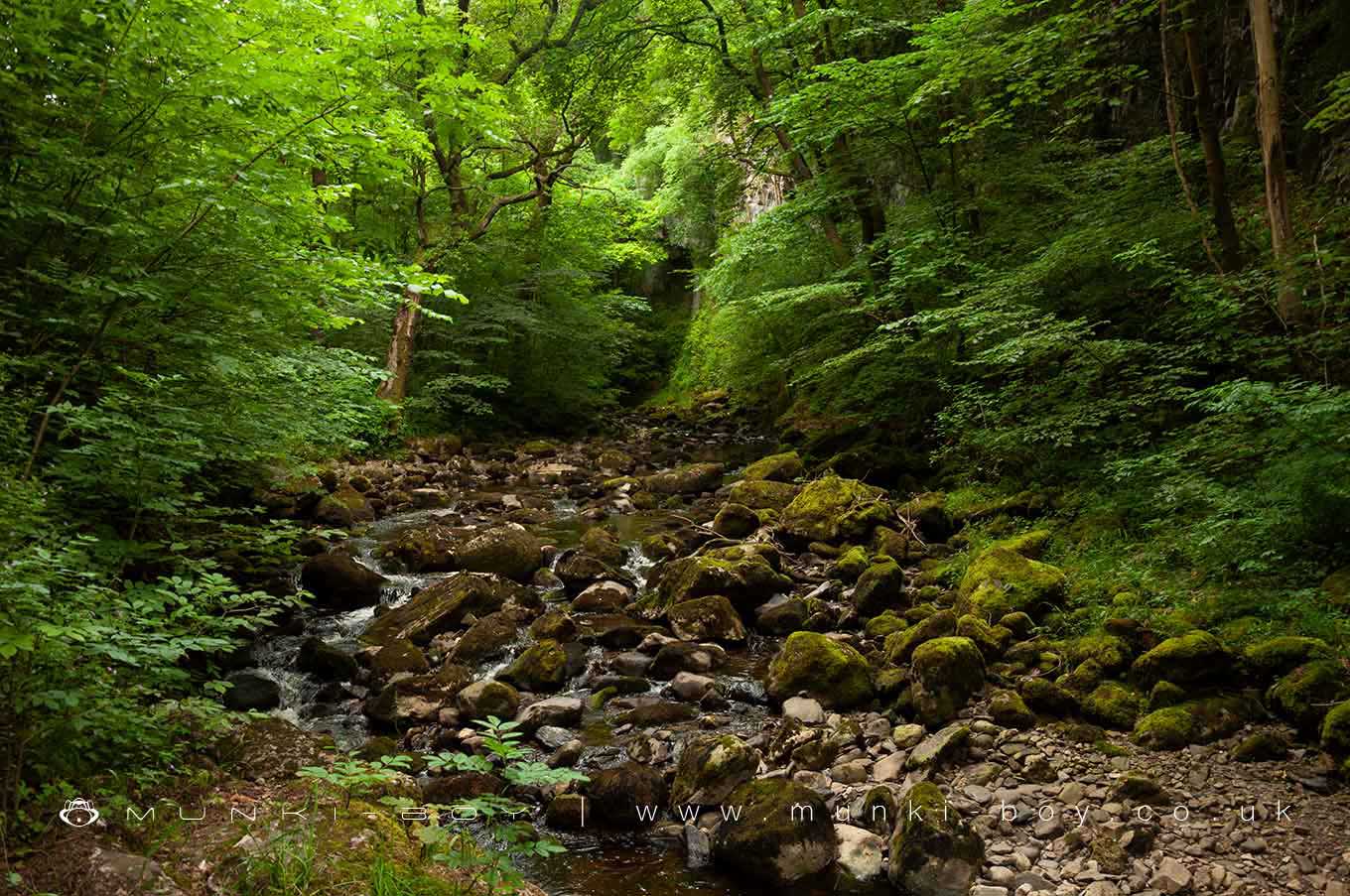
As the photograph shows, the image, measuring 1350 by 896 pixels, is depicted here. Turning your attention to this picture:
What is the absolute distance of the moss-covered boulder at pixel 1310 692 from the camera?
3871mm

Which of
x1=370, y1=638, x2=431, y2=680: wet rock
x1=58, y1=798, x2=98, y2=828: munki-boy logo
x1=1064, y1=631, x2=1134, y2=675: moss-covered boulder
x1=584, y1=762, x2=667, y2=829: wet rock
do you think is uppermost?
x1=1064, y1=631, x2=1134, y2=675: moss-covered boulder

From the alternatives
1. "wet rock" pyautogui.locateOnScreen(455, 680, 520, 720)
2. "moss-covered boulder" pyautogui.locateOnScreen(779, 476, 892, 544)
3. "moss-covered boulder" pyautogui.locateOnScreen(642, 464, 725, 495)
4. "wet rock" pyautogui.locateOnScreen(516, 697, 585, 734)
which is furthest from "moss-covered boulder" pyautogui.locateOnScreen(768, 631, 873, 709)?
"moss-covered boulder" pyautogui.locateOnScreen(642, 464, 725, 495)

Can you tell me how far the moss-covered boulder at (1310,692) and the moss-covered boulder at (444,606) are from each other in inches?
248

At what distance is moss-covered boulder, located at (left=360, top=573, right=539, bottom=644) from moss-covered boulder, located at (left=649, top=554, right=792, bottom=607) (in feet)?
5.16

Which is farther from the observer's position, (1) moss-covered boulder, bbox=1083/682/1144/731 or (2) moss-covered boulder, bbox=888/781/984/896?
(1) moss-covered boulder, bbox=1083/682/1144/731

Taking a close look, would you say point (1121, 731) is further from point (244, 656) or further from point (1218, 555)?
point (244, 656)

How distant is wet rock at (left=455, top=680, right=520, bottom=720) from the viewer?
546 centimetres

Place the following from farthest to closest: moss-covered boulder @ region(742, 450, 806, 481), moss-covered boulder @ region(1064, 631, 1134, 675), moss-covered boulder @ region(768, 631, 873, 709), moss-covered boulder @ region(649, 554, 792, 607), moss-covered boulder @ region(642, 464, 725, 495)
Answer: moss-covered boulder @ region(642, 464, 725, 495), moss-covered boulder @ region(742, 450, 806, 481), moss-covered boulder @ region(649, 554, 792, 607), moss-covered boulder @ region(768, 631, 873, 709), moss-covered boulder @ region(1064, 631, 1134, 675)

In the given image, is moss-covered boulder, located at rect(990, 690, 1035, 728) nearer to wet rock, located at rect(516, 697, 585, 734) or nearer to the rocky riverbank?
the rocky riverbank

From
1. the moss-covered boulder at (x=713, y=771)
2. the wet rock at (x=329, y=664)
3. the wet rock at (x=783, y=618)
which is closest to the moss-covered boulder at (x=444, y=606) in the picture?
the wet rock at (x=329, y=664)

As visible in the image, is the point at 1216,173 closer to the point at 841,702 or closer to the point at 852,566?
the point at 852,566

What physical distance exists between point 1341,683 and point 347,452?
14.6 m

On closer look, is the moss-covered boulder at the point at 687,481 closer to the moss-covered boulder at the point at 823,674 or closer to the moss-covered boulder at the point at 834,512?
the moss-covered boulder at the point at 834,512

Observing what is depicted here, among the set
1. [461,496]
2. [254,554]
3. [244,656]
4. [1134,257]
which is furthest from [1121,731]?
[461,496]
